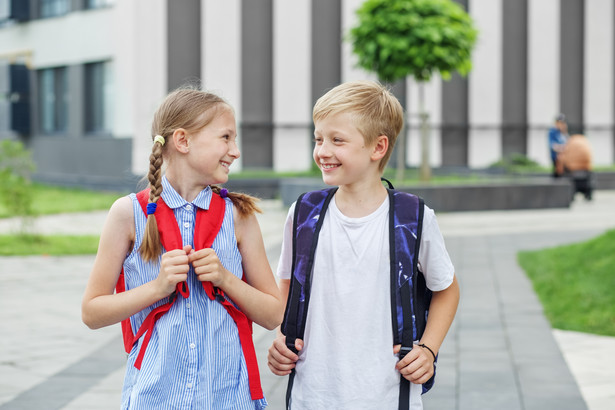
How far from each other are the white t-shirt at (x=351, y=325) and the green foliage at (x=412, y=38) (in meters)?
14.0

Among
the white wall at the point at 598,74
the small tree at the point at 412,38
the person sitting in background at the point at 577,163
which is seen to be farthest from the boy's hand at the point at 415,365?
the white wall at the point at 598,74

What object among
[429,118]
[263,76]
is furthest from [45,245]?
[429,118]

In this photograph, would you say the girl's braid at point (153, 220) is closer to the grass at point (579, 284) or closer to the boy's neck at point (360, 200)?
the boy's neck at point (360, 200)

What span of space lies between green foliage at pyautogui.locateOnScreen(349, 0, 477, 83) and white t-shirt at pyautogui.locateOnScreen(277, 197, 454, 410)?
46.1ft

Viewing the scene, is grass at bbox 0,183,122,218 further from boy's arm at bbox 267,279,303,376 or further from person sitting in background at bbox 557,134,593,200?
boy's arm at bbox 267,279,303,376

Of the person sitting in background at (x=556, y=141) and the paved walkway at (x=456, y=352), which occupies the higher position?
the person sitting in background at (x=556, y=141)

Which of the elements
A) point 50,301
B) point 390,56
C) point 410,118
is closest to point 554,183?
point 390,56

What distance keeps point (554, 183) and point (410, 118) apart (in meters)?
7.14

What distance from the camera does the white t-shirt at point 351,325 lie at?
99.9 inches

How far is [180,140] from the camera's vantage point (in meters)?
2.56

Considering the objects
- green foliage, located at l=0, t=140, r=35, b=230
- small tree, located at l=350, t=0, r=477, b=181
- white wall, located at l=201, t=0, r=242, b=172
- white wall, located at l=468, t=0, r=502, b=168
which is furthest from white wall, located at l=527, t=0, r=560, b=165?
green foliage, located at l=0, t=140, r=35, b=230

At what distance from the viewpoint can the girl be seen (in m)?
Result: 2.49

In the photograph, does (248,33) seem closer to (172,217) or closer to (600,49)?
(600,49)

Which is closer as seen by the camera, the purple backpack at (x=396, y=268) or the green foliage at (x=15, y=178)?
the purple backpack at (x=396, y=268)
